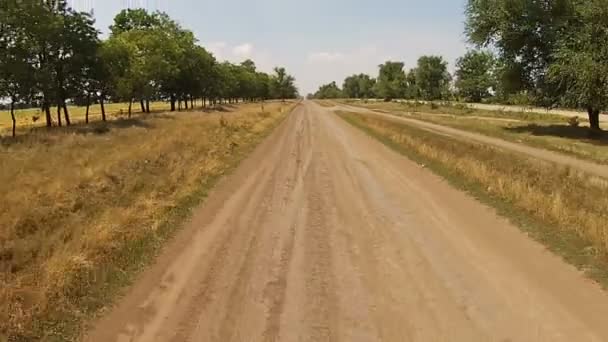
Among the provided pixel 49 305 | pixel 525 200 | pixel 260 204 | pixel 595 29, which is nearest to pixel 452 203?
pixel 525 200

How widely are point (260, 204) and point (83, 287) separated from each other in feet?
19.8

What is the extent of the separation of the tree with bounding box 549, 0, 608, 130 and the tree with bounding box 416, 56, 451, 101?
100m

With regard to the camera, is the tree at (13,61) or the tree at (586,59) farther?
the tree at (13,61)

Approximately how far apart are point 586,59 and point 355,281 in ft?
91.6

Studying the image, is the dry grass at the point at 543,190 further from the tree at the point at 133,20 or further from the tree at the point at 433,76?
the tree at the point at 433,76

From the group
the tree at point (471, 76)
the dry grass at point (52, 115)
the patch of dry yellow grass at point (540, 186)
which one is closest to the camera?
the patch of dry yellow grass at point (540, 186)

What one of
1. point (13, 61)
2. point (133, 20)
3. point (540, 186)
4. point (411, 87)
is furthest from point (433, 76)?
point (540, 186)

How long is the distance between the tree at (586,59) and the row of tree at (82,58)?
34618 millimetres

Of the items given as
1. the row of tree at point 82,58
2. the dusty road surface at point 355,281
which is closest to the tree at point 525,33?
the dusty road surface at point 355,281

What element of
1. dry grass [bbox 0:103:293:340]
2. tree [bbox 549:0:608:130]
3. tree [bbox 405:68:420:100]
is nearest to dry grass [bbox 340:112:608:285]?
dry grass [bbox 0:103:293:340]

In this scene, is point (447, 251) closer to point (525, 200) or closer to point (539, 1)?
point (525, 200)

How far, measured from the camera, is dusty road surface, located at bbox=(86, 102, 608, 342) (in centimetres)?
580

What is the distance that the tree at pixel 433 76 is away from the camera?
13212cm

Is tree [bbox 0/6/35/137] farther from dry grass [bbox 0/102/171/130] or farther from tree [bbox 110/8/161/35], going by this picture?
tree [bbox 110/8/161/35]
